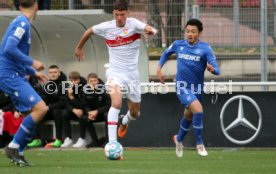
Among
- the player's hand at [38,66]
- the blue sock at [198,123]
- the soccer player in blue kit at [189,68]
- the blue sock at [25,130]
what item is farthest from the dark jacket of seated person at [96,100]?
the player's hand at [38,66]

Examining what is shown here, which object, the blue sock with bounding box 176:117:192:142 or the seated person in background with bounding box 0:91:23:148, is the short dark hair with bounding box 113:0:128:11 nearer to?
the blue sock with bounding box 176:117:192:142

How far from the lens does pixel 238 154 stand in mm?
15258

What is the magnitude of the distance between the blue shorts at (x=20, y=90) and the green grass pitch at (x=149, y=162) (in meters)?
0.86

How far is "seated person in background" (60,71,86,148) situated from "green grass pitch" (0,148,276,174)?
1363 mm

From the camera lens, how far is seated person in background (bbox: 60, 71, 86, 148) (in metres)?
18.0

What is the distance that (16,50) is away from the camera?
11.2 meters

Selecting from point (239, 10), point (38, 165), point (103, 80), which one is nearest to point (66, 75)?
point (103, 80)

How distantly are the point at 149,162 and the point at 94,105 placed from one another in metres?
5.14

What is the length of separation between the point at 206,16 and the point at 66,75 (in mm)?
3594

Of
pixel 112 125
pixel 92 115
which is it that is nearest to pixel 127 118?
pixel 112 125

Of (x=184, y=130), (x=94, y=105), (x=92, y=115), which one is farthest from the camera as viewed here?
(x=94, y=105)

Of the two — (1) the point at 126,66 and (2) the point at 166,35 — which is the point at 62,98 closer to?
(2) the point at 166,35

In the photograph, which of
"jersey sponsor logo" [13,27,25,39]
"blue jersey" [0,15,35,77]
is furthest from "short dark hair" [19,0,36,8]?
"jersey sponsor logo" [13,27,25,39]

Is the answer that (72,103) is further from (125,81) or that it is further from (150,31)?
(150,31)
